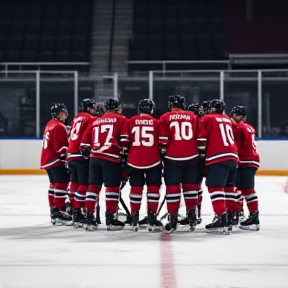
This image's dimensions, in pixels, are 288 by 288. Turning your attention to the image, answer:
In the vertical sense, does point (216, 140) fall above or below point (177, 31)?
below

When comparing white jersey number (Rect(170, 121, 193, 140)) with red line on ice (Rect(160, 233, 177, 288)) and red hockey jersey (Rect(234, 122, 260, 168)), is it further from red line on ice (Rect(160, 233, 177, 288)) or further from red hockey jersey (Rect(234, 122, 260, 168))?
red line on ice (Rect(160, 233, 177, 288))

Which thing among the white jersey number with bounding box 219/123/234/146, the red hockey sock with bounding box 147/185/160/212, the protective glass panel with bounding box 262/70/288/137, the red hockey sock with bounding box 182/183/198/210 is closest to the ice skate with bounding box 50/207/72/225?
the red hockey sock with bounding box 147/185/160/212

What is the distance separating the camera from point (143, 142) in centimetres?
855

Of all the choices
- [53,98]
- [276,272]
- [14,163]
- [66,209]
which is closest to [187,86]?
[53,98]

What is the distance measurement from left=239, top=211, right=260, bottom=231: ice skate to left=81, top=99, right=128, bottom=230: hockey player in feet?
4.12

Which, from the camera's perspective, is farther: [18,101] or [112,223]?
[18,101]

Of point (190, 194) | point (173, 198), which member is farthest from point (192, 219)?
point (173, 198)

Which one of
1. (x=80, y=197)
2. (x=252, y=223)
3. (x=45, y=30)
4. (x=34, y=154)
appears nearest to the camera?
(x=252, y=223)

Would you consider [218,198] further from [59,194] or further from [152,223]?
[59,194]

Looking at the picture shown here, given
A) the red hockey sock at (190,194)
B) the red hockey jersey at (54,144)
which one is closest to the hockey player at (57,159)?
the red hockey jersey at (54,144)

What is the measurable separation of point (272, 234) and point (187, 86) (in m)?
9.79

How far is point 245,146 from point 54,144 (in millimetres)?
2080

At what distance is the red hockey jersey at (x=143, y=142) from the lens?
8.50 meters

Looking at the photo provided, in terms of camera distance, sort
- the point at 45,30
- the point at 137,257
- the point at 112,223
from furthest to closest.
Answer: the point at 45,30
the point at 112,223
the point at 137,257
